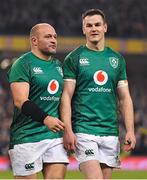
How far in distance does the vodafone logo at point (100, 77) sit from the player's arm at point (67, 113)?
0.23 m

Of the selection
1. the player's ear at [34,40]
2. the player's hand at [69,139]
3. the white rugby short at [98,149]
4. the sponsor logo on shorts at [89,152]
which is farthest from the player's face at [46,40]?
the sponsor logo on shorts at [89,152]

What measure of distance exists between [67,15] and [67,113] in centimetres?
1986

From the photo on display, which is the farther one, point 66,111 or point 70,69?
point 70,69

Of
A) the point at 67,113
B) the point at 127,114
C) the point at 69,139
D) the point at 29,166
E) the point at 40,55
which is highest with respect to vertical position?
the point at 40,55

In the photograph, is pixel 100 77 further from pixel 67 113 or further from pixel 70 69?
pixel 67 113

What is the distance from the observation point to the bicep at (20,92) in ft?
22.4

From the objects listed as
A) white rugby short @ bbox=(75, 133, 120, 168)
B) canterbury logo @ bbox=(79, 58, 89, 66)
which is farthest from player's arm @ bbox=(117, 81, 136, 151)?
canterbury logo @ bbox=(79, 58, 89, 66)

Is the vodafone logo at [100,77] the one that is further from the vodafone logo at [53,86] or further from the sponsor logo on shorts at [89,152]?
the sponsor logo on shorts at [89,152]

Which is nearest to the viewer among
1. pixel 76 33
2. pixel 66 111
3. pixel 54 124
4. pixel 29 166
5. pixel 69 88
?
pixel 54 124

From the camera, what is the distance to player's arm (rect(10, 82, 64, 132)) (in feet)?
21.5

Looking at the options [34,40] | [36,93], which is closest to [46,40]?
[34,40]

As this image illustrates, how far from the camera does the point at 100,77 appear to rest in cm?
733

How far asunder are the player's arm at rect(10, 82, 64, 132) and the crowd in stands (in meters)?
18.4

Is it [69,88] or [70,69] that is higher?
[70,69]
